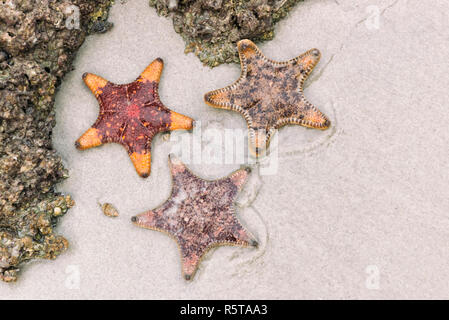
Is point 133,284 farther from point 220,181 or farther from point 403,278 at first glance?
point 403,278

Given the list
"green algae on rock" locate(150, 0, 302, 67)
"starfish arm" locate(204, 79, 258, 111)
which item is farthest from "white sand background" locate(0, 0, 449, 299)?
"starfish arm" locate(204, 79, 258, 111)

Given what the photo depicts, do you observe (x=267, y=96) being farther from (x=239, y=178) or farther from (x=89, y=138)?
(x=89, y=138)

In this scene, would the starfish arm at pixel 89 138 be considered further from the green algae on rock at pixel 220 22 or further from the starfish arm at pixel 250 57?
the starfish arm at pixel 250 57

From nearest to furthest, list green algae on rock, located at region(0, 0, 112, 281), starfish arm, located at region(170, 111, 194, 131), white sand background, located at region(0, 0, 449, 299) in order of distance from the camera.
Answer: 1. green algae on rock, located at region(0, 0, 112, 281)
2. white sand background, located at region(0, 0, 449, 299)
3. starfish arm, located at region(170, 111, 194, 131)

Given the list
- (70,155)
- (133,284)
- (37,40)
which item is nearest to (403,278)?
(133,284)

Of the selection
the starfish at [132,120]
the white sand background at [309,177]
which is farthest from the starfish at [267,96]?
the starfish at [132,120]

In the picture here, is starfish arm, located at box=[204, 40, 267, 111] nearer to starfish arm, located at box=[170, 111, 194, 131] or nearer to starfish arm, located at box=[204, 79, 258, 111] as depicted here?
starfish arm, located at box=[204, 79, 258, 111]
